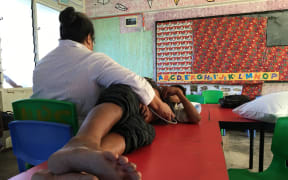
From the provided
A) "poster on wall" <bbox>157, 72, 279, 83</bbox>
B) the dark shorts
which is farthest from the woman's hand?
"poster on wall" <bbox>157, 72, 279, 83</bbox>

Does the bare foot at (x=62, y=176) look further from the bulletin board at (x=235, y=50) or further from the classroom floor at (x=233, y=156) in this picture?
the bulletin board at (x=235, y=50)

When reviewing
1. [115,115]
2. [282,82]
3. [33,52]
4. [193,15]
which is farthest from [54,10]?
[282,82]

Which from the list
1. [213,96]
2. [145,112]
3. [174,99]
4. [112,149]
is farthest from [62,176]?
[213,96]

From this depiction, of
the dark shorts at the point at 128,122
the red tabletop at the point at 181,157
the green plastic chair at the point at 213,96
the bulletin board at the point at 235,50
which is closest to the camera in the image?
the red tabletop at the point at 181,157

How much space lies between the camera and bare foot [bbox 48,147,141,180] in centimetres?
47

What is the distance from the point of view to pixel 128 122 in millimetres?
821

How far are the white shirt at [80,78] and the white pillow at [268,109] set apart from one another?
2.85 feet

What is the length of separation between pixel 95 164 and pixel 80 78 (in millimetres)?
586

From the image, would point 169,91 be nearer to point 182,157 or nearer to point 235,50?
point 182,157

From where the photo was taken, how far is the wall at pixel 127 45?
4.10 m

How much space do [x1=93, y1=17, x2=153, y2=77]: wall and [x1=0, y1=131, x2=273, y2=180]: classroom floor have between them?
6.63 ft

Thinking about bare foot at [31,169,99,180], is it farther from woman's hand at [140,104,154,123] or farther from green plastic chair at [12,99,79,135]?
woman's hand at [140,104,154,123]

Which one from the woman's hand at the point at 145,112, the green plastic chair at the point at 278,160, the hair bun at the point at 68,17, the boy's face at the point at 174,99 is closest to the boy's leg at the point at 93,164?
the woman's hand at the point at 145,112

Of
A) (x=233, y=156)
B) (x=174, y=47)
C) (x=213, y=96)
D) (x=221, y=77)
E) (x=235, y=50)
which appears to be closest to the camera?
(x=233, y=156)
